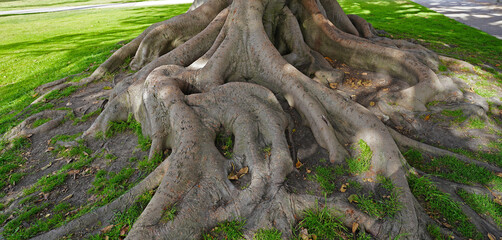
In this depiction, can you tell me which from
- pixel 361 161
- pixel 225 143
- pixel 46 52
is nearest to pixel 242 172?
pixel 225 143

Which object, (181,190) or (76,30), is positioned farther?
(76,30)

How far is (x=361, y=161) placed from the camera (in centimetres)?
377

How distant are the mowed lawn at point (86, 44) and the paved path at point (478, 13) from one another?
771 millimetres

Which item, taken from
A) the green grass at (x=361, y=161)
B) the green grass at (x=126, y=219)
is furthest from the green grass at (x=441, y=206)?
the green grass at (x=126, y=219)

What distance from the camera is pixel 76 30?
17906 mm

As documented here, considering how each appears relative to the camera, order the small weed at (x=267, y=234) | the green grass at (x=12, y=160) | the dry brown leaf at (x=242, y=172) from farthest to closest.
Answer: the green grass at (x=12, y=160) → the dry brown leaf at (x=242, y=172) → the small weed at (x=267, y=234)

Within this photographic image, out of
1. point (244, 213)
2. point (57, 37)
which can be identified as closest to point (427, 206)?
point (244, 213)

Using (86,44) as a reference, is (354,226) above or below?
below

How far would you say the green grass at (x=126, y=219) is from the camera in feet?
10.4

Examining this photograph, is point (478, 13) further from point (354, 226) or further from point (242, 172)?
point (242, 172)

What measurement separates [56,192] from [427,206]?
226 inches

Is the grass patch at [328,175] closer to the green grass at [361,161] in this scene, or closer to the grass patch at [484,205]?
the green grass at [361,161]

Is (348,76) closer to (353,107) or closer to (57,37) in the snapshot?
(353,107)

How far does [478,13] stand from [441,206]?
1896 cm
